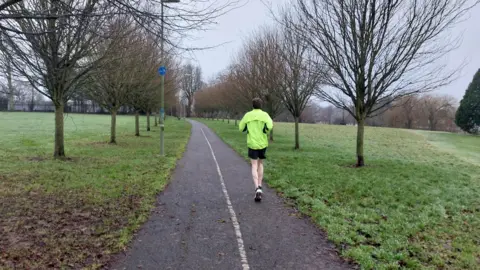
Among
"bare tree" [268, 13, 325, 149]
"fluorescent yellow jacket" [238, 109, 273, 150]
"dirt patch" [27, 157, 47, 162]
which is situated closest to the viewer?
"fluorescent yellow jacket" [238, 109, 273, 150]

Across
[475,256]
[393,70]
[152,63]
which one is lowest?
[475,256]

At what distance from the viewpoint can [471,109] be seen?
42812 millimetres

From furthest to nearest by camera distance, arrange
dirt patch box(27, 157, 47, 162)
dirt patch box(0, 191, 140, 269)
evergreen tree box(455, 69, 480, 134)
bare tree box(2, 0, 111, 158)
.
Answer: evergreen tree box(455, 69, 480, 134) < dirt patch box(27, 157, 47, 162) < bare tree box(2, 0, 111, 158) < dirt patch box(0, 191, 140, 269)

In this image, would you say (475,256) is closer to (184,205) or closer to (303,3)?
(184,205)

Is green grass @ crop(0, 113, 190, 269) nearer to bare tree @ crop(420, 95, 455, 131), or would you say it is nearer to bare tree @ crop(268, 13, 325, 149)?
bare tree @ crop(268, 13, 325, 149)

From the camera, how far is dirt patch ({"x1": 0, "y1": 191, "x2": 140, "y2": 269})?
3523 mm

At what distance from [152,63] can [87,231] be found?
1511 centimetres

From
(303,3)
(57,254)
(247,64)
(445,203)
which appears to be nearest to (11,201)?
(57,254)

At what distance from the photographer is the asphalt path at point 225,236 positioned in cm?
362

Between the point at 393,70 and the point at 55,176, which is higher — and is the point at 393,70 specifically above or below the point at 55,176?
above

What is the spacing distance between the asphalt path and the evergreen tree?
47.8 meters

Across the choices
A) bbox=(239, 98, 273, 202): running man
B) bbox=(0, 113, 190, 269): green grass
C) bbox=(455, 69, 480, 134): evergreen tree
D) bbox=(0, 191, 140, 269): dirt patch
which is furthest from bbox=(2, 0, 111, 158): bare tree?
bbox=(455, 69, 480, 134): evergreen tree

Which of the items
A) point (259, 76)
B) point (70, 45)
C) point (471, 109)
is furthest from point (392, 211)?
point (471, 109)

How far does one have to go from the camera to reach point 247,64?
75.6ft
